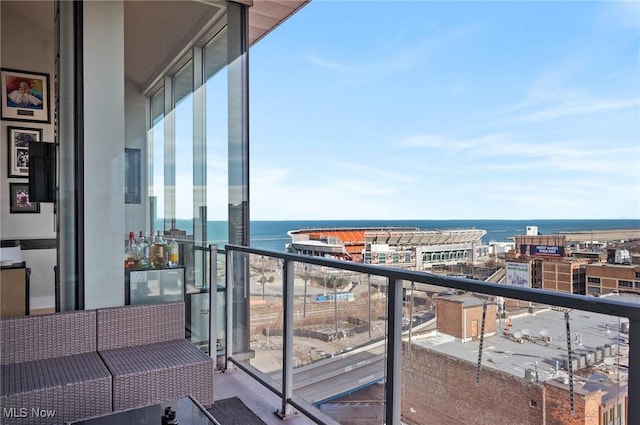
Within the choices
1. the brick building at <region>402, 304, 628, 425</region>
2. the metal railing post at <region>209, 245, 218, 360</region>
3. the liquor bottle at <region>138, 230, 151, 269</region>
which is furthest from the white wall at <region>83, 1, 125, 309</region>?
the brick building at <region>402, 304, 628, 425</region>

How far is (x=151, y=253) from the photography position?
3033 mm

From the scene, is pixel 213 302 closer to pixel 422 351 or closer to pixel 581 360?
pixel 422 351

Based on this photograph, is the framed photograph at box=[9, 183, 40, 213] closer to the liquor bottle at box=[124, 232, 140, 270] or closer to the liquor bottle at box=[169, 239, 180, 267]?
the liquor bottle at box=[124, 232, 140, 270]

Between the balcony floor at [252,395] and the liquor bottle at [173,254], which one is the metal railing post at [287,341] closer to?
the balcony floor at [252,395]

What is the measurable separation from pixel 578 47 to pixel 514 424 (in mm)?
26615

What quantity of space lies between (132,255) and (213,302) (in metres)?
0.74

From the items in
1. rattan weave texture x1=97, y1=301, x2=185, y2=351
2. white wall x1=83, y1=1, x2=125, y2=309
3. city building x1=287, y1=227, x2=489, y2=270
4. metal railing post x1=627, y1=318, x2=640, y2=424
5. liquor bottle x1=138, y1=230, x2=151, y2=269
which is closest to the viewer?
metal railing post x1=627, y1=318, x2=640, y2=424

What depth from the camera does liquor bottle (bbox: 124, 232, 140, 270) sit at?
285 centimetres

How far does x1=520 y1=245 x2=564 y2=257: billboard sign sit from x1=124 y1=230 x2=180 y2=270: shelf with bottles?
5883mm

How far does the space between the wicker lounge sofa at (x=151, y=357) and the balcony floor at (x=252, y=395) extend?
390 mm

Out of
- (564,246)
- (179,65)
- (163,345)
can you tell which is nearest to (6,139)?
(179,65)

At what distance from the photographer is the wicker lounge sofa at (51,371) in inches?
70.3

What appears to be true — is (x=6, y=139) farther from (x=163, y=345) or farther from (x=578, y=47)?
(x=578, y=47)

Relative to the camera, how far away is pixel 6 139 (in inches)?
106
